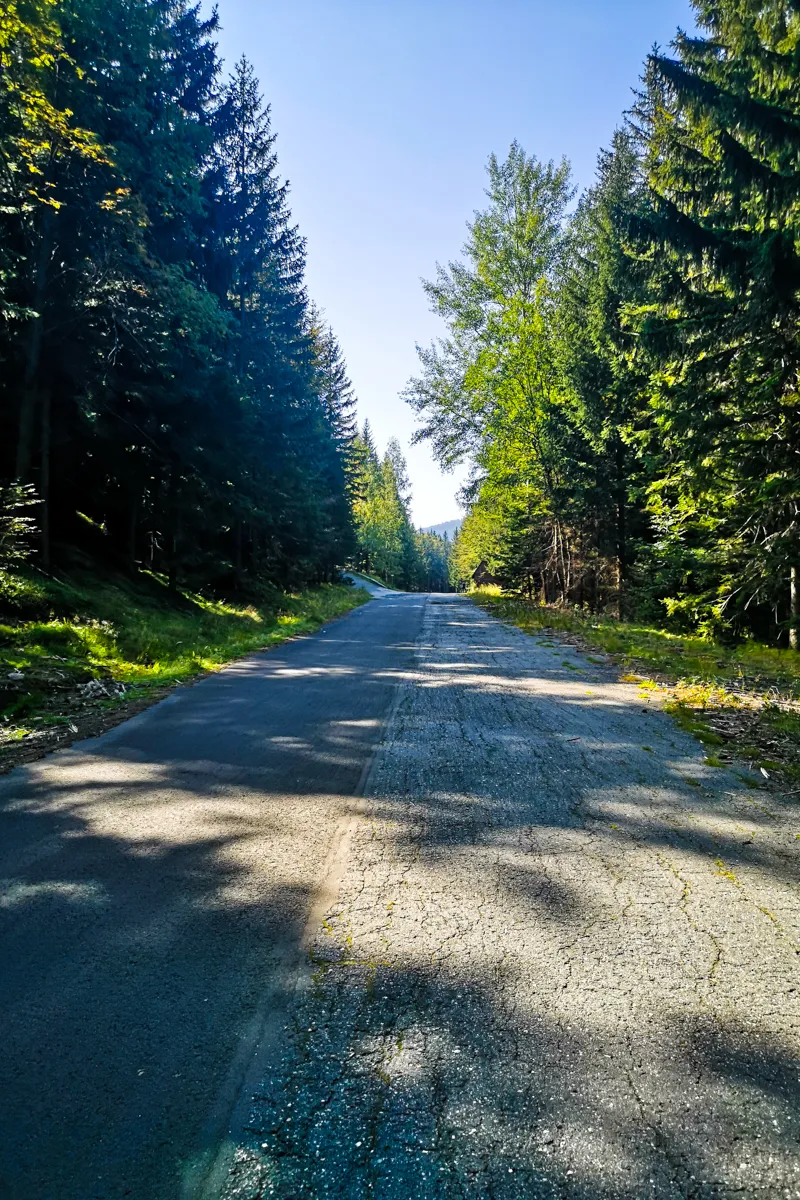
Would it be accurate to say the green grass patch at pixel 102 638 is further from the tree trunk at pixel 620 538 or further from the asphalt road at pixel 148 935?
the tree trunk at pixel 620 538

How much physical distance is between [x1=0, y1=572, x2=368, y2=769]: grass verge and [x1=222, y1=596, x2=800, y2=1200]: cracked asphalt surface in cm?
393

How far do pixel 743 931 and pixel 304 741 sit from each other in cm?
356

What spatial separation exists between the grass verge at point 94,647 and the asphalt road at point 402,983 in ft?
6.08

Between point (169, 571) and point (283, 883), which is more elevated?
point (169, 571)

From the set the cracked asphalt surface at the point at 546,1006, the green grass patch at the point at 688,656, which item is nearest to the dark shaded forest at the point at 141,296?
the cracked asphalt surface at the point at 546,1006

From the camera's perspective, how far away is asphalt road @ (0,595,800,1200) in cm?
148

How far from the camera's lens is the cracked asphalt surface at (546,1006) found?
1.46 metres

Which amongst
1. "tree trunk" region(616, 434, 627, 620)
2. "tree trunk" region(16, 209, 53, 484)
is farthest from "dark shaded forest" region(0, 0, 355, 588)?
"tree trunk" region(616, 434, 627, 620)

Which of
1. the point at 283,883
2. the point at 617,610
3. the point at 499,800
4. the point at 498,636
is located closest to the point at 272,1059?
the point at 283,883

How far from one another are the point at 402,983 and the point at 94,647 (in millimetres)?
8323

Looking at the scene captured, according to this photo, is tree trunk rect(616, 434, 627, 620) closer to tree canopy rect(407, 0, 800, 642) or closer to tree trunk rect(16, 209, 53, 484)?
tree canopy rect(407, 0, 800, 642)

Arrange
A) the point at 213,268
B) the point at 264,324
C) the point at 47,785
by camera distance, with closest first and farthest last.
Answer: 1. the point at 47,785
2. the point at 213,268
3. the point at 264,324

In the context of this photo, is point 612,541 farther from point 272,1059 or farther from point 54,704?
point 272,1059

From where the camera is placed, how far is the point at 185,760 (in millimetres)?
4699
